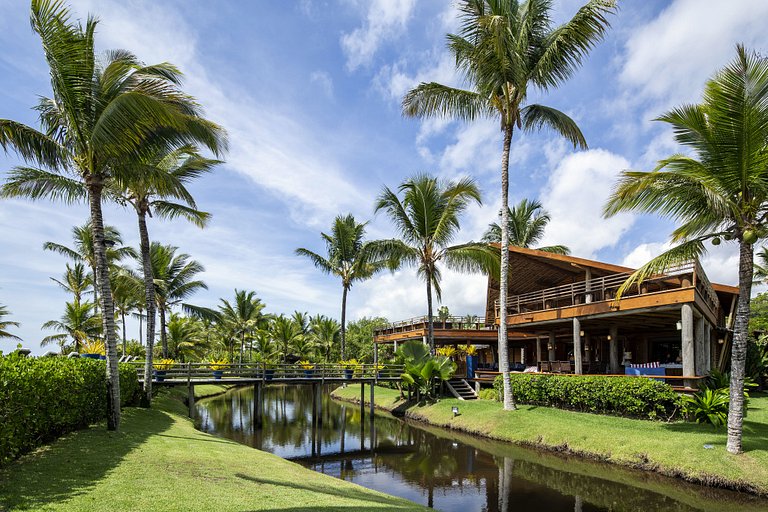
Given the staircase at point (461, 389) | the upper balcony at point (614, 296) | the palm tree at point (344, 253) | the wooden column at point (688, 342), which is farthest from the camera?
the palm tree at point (344, 253)

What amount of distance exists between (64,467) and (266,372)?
1647cm

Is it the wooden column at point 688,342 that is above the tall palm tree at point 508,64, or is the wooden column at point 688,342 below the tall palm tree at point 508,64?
below

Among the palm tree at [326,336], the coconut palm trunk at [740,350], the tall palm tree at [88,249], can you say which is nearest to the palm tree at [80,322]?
the tall palm tree at [88,249]

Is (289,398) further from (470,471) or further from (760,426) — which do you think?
(760,426)

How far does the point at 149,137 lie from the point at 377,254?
1581 centimetres

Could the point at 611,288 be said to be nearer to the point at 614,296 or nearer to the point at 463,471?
the point at 614,296

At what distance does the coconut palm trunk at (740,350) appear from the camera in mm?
11602

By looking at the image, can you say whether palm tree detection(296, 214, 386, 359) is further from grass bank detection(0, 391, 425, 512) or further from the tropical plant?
grass bank detection(0, 391, 425, 512)

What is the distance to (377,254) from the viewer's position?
88.1ft

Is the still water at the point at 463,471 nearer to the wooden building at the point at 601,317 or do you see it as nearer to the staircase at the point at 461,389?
the staircase at the point at 461,389

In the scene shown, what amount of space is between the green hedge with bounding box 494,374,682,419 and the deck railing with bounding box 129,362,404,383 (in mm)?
8302

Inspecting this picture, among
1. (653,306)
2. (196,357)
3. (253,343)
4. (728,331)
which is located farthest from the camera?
(253,343)

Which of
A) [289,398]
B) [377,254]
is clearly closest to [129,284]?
[377,254]

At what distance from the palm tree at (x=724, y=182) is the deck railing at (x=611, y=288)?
14.2 ft
